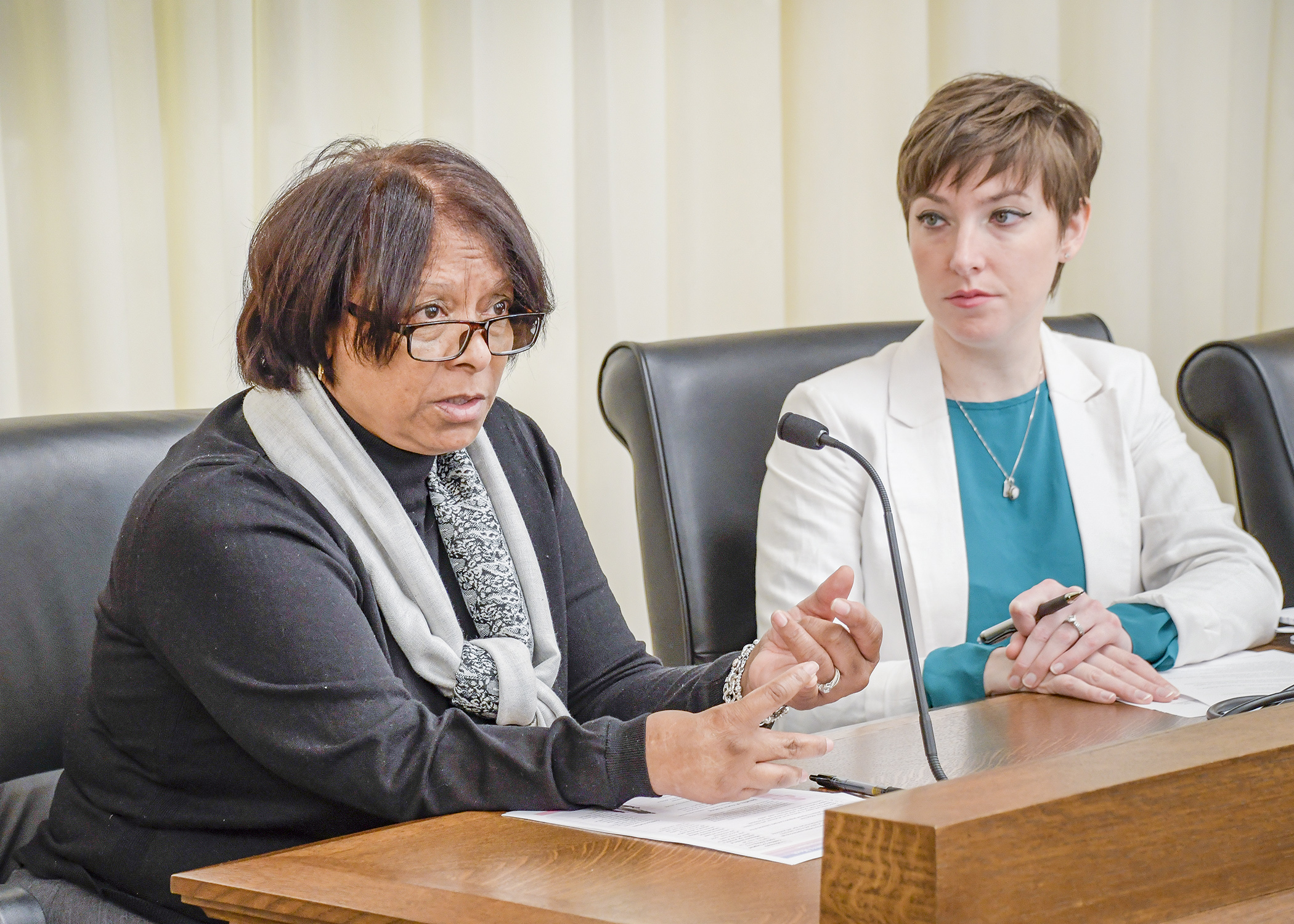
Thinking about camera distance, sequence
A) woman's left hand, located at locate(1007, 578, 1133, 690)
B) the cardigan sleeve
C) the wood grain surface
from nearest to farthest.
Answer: the wood grain surface → the cardigan sleeve → woman's left hand, located at locate(1007, 578, 1133, 690)

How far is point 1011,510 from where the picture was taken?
1.91 m

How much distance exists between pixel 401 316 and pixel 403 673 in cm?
33

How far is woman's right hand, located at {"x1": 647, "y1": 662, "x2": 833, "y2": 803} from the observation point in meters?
1.07

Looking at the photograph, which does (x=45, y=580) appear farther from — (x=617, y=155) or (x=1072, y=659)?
(x=617, y=155)

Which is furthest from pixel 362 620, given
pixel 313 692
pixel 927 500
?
pixel 927 500

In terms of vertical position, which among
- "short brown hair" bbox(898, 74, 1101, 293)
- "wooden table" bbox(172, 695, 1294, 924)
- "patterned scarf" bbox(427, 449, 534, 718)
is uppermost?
"short brown hair" bbox(898, 74, 1101, 293)

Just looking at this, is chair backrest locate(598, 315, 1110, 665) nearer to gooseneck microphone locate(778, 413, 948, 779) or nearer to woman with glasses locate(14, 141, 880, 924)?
woman with glasses locate(14, 141, 880, 924)

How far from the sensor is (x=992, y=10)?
279cm

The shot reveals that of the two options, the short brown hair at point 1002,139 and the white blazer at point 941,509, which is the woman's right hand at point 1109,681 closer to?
the white blazer at point 941,509

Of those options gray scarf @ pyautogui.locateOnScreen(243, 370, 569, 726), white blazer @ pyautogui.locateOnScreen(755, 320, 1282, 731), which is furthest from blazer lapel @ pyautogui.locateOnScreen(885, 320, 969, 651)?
gray scarf @ pyautogui.locateOnScreen(243, 370, 569, 726)

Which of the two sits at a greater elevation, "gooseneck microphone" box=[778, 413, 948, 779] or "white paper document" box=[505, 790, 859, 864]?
"gooseneck microphone" box=[778, 413, 948, 779]

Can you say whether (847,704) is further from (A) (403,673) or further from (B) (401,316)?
(B) (401,316)

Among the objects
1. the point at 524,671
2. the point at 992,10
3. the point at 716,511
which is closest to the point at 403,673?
the point at 524,671

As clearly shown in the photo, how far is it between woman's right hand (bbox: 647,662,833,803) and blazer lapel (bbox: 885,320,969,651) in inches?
29.1
